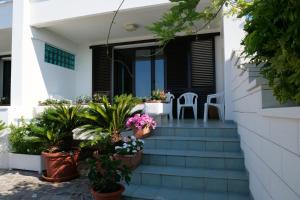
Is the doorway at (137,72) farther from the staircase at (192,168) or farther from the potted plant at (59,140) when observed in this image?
the staircase at (192,168)

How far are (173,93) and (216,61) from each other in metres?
1.58

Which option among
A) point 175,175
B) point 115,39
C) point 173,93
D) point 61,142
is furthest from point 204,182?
point 115,39

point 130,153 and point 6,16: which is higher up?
point 6,16

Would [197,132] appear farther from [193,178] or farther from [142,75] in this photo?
[142,75]

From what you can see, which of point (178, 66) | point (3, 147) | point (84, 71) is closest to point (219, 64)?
point (178, 66)

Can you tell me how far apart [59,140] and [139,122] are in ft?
5.64

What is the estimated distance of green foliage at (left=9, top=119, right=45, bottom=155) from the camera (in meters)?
5.45

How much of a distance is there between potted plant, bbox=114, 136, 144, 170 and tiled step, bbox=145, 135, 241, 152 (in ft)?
1.67

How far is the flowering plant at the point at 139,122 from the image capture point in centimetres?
482

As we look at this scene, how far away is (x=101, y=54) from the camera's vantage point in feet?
29.0

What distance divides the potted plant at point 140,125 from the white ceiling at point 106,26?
219 centimetres

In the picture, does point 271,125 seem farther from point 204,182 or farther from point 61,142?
point 61,142

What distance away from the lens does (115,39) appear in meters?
8.66

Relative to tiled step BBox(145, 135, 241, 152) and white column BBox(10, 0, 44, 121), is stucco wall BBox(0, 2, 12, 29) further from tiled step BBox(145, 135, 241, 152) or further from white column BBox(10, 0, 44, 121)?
tiled step BBox(145, 135, 241, 152)
